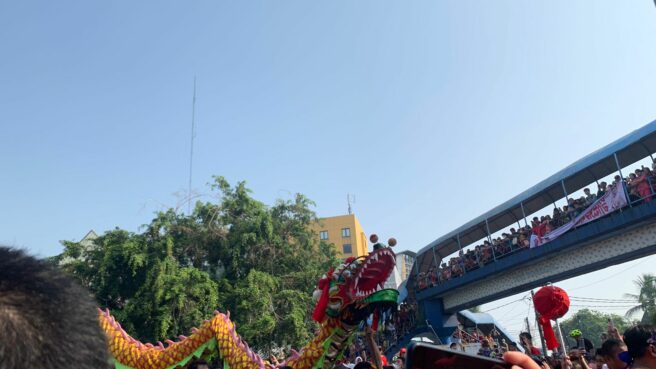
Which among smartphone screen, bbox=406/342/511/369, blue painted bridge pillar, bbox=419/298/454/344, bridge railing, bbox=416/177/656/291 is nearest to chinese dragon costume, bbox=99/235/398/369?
smartphone screen, bbox=406/342/511/369

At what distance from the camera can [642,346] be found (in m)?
2.66

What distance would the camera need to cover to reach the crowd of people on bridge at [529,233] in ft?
31.8

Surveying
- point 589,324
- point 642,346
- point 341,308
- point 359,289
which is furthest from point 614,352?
point 589,324

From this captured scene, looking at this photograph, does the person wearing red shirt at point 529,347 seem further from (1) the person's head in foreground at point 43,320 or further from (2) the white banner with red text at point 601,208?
(1) the person's head in foreground at point 43,320

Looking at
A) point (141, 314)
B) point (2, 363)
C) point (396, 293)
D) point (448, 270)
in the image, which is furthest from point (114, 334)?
point (448, 270)

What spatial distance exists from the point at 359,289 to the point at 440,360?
4.50 metres

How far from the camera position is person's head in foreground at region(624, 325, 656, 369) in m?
2.62

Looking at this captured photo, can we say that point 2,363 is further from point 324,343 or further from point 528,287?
point 528,287

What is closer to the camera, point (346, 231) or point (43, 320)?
point (43, 320)

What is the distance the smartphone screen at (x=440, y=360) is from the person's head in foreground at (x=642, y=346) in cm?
229

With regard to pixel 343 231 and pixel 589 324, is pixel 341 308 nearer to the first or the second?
pixel 343 231

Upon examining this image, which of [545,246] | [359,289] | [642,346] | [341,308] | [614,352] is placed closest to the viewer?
[642,346]

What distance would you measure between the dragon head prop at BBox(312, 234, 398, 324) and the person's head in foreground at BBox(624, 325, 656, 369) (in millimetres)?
2765

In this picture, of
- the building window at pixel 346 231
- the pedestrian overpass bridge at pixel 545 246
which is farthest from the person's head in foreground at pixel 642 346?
the building window at pixel 346 231
